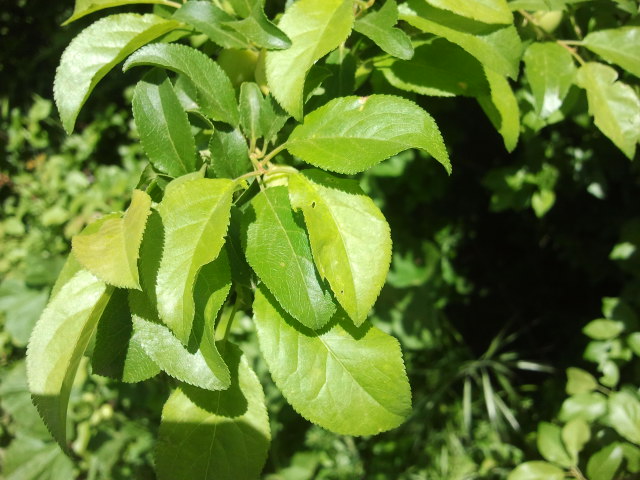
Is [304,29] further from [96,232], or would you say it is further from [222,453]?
[222,453]

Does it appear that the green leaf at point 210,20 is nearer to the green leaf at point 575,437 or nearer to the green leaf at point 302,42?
the green leaf at point 302,42

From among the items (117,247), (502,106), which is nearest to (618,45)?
(502,106)

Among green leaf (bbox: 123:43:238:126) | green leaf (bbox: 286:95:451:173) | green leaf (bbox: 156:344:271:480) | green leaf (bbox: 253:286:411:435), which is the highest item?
green leaf (bbox: 123:43:238:126)

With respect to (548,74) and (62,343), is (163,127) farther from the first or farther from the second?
(548,74)

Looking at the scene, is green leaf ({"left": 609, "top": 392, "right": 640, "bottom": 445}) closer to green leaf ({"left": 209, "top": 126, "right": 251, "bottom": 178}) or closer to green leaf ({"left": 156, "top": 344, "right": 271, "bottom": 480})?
green leaf ({"left": 156, "top": 344, "right": 271, "bottom": 480})

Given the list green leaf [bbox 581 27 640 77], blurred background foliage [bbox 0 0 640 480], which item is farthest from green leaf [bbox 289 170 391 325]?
blurred background foliage [bbox 0 0 640 480]

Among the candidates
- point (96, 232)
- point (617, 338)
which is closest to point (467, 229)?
point (617, 338)

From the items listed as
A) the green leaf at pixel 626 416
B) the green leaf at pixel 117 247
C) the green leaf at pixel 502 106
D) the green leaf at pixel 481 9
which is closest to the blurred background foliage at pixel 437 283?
the green leaf at pixel 626 416
